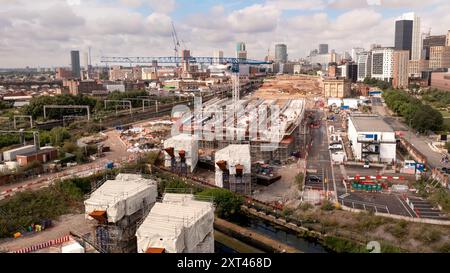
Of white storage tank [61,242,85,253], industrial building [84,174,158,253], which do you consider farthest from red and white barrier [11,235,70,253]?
white storage tank [61,242,85,253]

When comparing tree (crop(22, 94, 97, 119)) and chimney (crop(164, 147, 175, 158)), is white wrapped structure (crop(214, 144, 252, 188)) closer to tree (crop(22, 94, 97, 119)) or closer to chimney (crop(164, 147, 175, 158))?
chimney (crop(164, 147, 175, 158))

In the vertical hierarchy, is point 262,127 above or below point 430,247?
above

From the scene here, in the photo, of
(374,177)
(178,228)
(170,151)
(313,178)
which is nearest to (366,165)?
(374,177)

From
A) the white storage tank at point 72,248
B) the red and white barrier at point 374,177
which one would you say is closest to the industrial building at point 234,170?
the red and white barrier at point 374,177

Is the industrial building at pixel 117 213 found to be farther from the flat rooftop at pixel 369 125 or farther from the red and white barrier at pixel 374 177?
the flat rooftop at pixel 369 125

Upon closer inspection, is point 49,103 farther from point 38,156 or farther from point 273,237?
point 273,237
